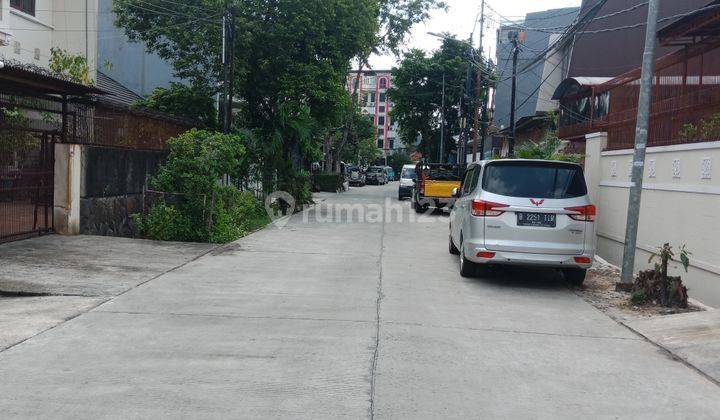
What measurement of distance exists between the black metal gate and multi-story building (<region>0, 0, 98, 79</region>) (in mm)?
7397

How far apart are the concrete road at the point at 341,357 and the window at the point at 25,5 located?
12974mm

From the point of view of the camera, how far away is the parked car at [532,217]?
948cm

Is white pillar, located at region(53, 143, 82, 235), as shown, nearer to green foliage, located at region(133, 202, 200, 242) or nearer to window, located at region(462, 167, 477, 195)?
green foliage, located at region(133, 202, 200, 242)

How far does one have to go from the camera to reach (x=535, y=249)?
9477 mm

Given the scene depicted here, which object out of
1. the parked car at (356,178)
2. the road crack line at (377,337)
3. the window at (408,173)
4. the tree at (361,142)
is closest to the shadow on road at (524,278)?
the road crack line at (377,337)

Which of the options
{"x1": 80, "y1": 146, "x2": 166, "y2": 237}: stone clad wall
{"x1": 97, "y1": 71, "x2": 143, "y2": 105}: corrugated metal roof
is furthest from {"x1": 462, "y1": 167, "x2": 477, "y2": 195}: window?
{"x1": 97, "y1": 71, "x2": 143, "y2": 105}: corrugated metal roof

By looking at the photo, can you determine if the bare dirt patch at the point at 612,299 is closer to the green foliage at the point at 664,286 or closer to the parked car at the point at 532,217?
the green foliage at the point at 664,286

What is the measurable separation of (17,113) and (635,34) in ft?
74.8

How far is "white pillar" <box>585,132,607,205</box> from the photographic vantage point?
44.1ft

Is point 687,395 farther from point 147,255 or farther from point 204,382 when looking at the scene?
point 147,255

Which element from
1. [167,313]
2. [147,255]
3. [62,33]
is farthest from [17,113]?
[62,33]

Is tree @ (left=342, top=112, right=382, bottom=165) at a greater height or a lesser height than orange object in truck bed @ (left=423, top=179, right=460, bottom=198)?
greater

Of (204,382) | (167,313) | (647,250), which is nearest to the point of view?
(204,382)

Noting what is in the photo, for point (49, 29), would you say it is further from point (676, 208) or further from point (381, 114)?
point (381, 114)
